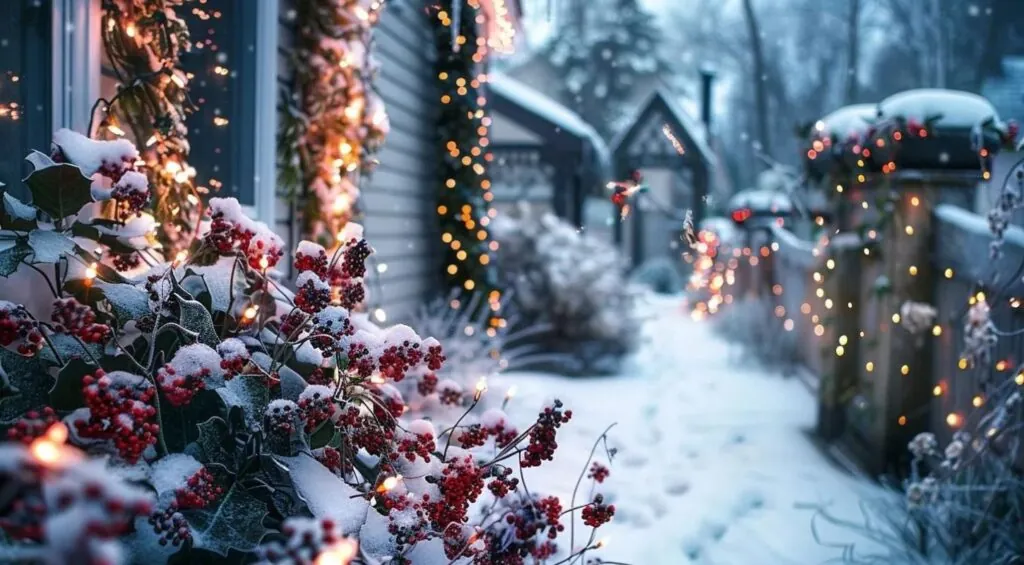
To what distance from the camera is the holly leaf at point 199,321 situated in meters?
1.94

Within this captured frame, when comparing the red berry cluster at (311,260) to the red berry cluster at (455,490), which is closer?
the red berry cluster at (455,490)

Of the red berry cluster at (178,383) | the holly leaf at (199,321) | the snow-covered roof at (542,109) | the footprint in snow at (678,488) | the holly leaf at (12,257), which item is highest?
the snow-covered roof at (542,109)

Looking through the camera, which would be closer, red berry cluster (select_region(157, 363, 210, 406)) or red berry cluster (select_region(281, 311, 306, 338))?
red berry cluster (select_region(157, 363, 210, 406))

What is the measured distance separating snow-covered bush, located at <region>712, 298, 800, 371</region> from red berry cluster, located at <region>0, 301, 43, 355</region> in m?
6.92

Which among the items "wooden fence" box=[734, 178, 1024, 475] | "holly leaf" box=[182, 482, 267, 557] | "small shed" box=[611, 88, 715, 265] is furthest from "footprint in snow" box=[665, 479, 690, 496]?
"small shed" box=[611, 88, 715, 265]

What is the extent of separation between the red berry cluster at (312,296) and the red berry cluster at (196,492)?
38 centimetres

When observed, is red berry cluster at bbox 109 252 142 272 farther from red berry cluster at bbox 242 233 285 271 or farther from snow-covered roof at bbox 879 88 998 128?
snow-covered roof at bbox 879 88 998 128

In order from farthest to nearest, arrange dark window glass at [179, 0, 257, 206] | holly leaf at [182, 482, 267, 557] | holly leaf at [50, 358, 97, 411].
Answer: dark window glass at [179, 0, 257, 206] < holly leaf at [50, 358, 97, 411] < holly leaf at [182, 482, 267, 557]

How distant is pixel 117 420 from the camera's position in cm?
150

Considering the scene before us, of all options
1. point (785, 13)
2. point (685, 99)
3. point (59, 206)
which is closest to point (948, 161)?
point (59, 206)

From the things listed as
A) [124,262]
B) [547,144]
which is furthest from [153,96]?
[547,144]

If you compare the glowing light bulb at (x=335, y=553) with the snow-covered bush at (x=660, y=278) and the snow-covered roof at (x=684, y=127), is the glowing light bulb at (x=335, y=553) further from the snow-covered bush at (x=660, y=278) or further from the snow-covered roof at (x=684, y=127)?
the snow-covered bush at (x=660, y=278)

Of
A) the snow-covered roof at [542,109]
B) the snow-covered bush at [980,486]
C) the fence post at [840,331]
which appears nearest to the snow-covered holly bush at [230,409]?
the snow-covered bush at [980,486]

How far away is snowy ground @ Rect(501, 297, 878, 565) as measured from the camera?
361 cm
